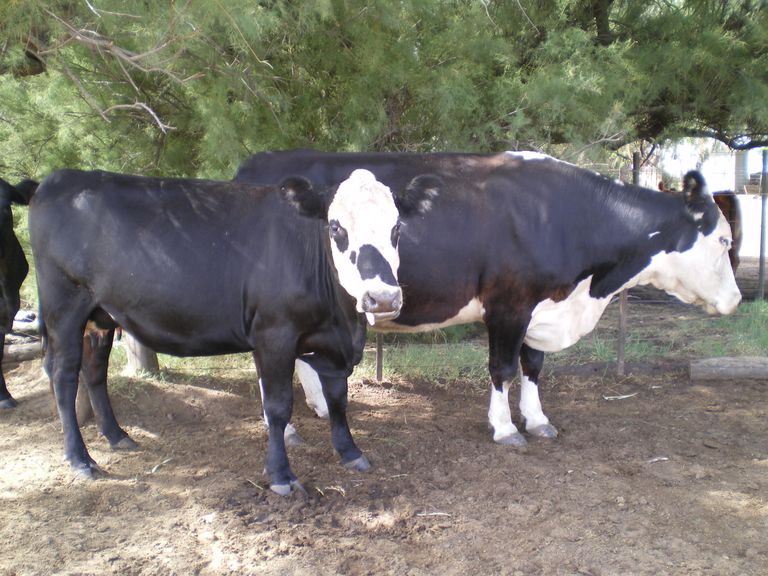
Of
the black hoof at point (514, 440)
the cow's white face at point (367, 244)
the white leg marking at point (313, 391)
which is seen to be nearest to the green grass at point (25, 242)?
the white leg marking at point (313, 391)

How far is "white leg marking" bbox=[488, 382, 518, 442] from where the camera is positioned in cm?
518

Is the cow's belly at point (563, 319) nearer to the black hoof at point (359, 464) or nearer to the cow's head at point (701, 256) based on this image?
the cow's head at point (701, 256)

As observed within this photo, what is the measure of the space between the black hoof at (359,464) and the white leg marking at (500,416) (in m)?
1.06

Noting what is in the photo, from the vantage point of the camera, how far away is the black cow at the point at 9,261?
5051 millimetres

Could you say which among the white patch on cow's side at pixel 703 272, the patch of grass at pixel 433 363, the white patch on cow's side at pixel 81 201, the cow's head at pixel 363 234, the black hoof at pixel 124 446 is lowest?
the black hoof at pixel 124 446

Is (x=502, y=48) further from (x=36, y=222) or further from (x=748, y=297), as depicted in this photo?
(x=748, y=297)

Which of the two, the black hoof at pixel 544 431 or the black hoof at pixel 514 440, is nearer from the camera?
the black hoof at pixel 514 440

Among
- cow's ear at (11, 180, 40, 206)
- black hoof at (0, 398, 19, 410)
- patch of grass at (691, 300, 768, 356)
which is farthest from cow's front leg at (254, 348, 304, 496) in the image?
patch of grass at (691, 300, 768, 356)

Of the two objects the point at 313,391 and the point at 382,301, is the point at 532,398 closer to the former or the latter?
the point at 313,391

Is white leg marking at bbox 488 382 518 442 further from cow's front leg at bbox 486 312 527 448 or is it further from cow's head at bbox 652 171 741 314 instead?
cow's head at bbox 652 171 741 314

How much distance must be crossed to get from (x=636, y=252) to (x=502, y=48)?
203 cm

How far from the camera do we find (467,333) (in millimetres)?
Answer: 8336

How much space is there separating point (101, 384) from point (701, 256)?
4416mm

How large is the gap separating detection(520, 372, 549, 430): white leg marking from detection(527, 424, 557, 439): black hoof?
22 mm
